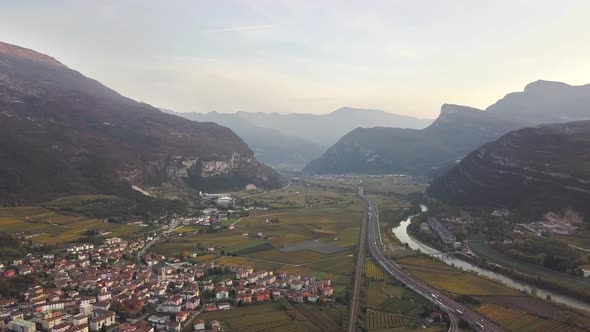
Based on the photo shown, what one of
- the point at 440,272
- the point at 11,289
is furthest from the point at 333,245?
the point at 11,289

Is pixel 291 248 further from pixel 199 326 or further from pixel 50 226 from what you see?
pixel 50 226

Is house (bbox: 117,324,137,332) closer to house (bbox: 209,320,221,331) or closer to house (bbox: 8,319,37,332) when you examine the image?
house (bbox: 209,320,221,331)

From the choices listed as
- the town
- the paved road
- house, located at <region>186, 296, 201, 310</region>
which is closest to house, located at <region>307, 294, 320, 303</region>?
the town

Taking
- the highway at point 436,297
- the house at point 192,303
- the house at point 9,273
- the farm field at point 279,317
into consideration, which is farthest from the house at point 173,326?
the highway at point 436,297

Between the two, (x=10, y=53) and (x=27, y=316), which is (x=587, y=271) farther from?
(x=10, y=53)

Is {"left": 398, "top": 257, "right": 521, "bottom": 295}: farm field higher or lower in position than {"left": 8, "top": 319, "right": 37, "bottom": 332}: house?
lower

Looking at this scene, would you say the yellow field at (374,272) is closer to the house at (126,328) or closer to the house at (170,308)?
the house at (170,308)
